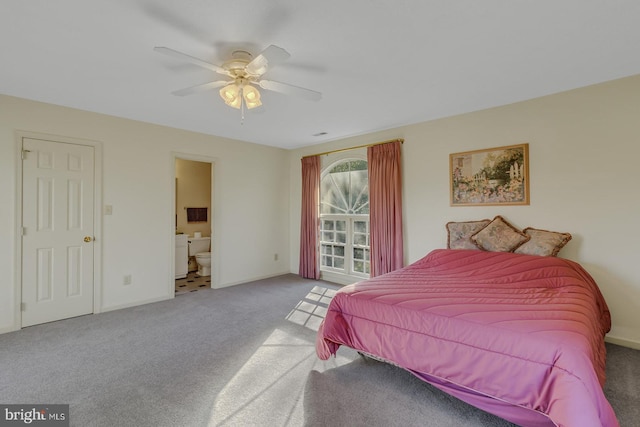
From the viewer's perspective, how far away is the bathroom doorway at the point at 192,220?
5402 mm

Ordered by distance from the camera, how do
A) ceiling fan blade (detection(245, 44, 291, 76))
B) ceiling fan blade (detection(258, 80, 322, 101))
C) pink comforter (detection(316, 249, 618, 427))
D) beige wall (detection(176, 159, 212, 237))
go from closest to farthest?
pink comforter (detection(316, 249, 618, 427)) < ceiling fan blade (detection(245, 44, 291, 76)) < ceiling fan blade (detection(258, 80, 322, 101)) < beige wall (detection(176, 159, 212, 237))

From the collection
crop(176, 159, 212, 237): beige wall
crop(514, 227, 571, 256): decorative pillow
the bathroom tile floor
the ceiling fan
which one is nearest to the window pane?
the bathroom tile floor

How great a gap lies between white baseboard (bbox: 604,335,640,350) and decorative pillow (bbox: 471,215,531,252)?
3.67 ft

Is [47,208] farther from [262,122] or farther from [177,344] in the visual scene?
[262,122]

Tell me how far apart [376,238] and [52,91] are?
13.4 ft

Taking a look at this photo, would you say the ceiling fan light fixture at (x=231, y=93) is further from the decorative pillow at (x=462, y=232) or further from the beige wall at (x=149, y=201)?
the decorative pillow at (x=462, y=232)

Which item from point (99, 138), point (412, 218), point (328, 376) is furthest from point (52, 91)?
point (412, 218)

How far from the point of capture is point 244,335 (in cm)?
301

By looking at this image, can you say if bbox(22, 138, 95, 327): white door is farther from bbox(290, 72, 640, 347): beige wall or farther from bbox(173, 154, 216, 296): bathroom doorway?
bbox(290, 72, 640, 347): beige wall

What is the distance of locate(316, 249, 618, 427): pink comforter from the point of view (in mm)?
1442

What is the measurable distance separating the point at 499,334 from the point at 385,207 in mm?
2707

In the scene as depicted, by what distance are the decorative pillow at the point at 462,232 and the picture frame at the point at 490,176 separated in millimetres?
248

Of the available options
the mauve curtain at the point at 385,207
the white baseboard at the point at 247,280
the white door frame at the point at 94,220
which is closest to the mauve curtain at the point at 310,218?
the white baseboard at the point at 247,280

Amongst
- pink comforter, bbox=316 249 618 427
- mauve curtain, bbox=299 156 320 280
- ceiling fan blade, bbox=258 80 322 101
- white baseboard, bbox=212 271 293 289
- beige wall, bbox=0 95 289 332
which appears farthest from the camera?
mauve curtain, bbox=299 156 320 280
